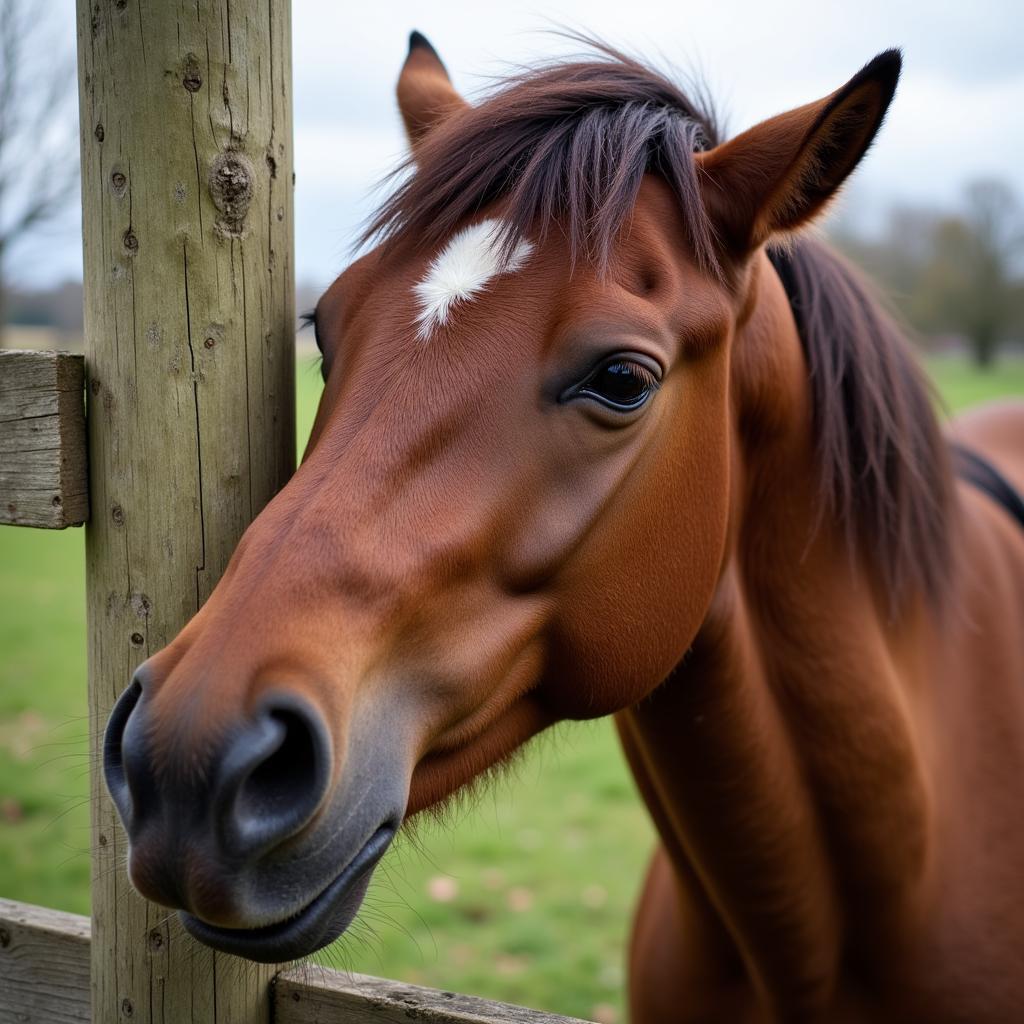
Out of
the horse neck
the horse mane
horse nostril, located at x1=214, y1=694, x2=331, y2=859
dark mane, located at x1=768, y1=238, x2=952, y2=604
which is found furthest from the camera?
dark mane, located at x1=768, y1=238, x2=952, y2=604

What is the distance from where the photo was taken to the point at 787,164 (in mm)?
1591

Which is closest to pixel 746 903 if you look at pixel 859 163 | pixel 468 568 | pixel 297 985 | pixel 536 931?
pixel 297 985

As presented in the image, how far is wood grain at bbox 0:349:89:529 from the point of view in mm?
1499

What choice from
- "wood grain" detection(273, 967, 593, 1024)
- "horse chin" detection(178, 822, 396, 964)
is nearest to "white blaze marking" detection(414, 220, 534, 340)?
"horse chin" detection(178, 822, 396, 964)

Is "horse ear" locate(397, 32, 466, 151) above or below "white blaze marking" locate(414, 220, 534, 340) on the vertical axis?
above

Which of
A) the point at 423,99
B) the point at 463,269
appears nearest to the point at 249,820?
the point at 463,269

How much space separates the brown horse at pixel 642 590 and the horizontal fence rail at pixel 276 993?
342 millimetres

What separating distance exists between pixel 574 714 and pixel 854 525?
861 mm

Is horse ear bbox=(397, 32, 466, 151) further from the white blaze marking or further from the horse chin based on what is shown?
the horse chin

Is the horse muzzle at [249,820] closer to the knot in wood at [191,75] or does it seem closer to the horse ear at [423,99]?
the knot in wood at [191,75]

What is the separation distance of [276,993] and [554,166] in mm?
1457

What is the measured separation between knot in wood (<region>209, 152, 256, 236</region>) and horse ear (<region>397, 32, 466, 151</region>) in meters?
0.61

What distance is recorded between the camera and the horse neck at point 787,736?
187 cm

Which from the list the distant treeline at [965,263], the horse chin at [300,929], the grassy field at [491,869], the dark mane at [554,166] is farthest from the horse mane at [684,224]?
the distant treeline at [965,263]
